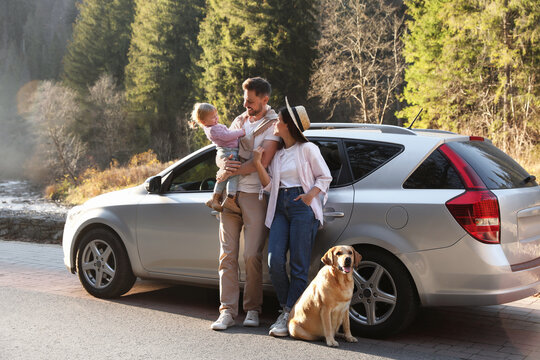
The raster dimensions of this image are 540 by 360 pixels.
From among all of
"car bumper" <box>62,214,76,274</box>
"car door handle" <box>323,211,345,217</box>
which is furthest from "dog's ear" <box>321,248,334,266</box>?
"car bumper" <box>62,214,76,274</box>

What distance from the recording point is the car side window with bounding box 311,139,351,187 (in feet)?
17.6

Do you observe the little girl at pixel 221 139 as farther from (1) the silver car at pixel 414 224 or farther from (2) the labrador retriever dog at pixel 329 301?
(2) the labrador retriever dog at pixel 329 301

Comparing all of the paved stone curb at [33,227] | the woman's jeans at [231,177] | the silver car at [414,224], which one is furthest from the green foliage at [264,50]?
the woman's jeans at [231,177]

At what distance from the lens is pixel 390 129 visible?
550 cm

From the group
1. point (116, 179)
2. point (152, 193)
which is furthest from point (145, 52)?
point (152, 193)

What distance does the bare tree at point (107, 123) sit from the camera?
190ft

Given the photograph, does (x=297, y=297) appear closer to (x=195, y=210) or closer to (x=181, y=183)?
(x=195, y=210)

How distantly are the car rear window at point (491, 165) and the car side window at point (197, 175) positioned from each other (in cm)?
239

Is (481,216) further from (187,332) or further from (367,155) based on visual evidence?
(187,332)

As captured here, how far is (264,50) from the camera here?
42.0 m

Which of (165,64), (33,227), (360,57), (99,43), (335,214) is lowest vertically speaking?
(33,227)

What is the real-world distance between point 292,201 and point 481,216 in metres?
1.53

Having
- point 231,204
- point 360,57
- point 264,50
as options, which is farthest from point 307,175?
point 264,50

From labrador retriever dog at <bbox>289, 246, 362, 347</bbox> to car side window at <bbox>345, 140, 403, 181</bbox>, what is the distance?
85 cm
